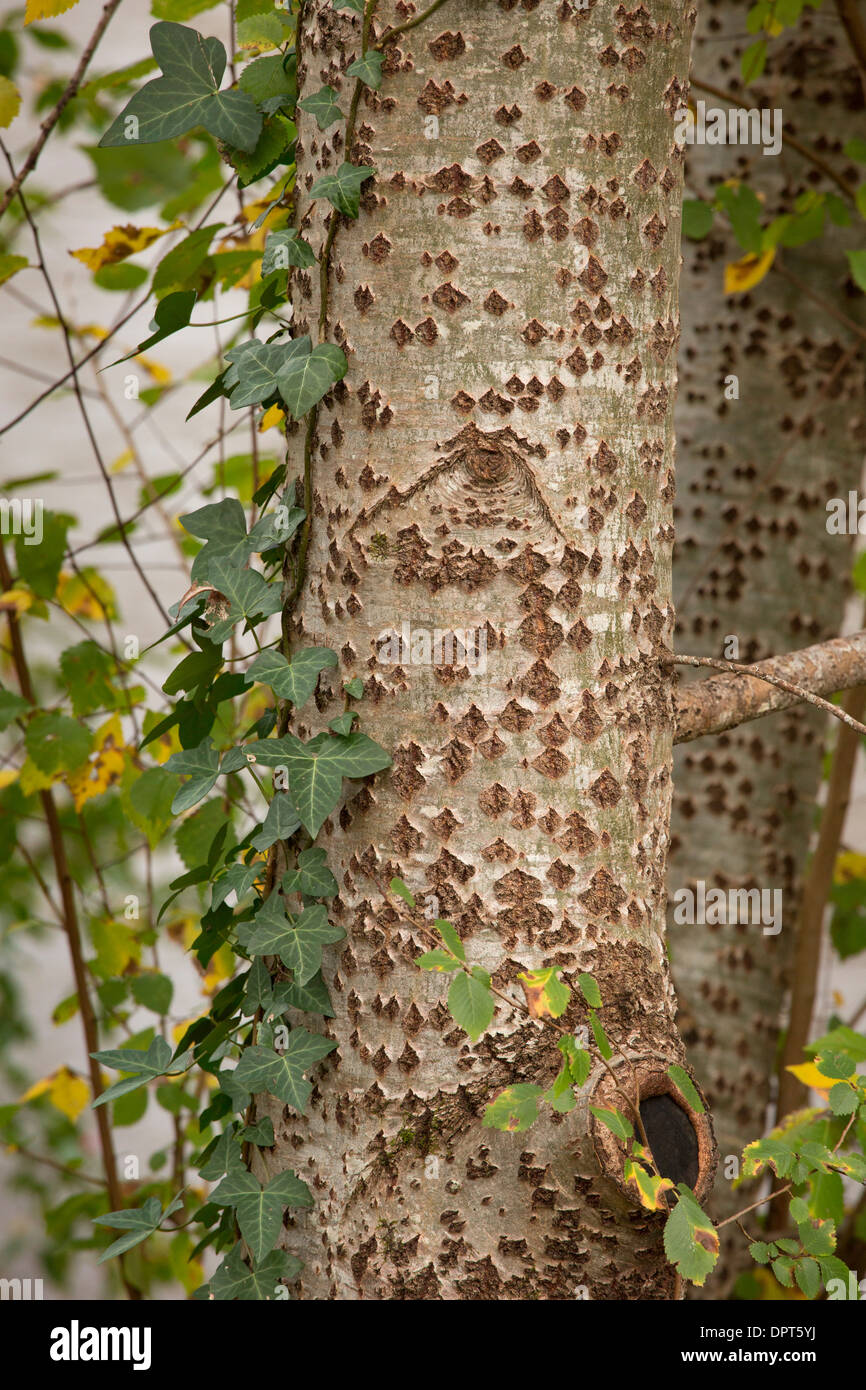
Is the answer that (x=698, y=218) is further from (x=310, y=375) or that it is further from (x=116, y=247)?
(x=310, y=375)

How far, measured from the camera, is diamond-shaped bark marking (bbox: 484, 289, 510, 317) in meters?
0.80

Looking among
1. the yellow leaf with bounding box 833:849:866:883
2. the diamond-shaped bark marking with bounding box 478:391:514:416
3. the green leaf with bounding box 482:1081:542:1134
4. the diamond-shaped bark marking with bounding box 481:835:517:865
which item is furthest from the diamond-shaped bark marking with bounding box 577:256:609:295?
the yellow leaf with bounding box 833:849:866:883

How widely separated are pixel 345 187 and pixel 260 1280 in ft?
2.78

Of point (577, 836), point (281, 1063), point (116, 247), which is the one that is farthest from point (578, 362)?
point (116, 247)

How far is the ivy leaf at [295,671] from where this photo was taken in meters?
0.82

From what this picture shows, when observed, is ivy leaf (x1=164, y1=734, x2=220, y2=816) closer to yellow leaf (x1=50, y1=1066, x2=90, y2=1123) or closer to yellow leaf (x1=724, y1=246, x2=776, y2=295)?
yellow leaf (x1=50, y1=1066, x2=90, y2=1123)

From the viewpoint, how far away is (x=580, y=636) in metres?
0.83

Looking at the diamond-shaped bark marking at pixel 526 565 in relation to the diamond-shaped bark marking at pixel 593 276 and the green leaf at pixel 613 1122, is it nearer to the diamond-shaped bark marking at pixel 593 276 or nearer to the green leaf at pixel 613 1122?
the diamond-shaped bark marking at pixel 593 276

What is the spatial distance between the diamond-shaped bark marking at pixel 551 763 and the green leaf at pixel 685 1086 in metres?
0.24

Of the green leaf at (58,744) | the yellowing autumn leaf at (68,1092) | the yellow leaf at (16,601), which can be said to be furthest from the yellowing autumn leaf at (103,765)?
the yellowing autumn leaf at (68,1092)

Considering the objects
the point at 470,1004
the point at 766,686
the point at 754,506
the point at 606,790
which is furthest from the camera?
the point at 754,506

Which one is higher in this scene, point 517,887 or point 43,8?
point 43,8

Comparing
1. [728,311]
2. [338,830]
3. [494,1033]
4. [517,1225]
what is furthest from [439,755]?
[728,311]

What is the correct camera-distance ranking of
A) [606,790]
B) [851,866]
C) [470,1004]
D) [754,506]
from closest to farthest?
[470,1004]
[606,790]
[754,506]
[851,866]
